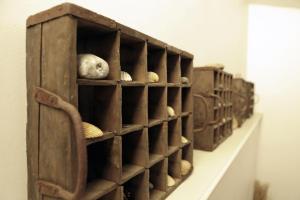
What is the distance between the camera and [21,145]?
22.3 inches

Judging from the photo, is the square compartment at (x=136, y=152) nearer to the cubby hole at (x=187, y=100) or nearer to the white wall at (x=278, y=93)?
the cubby hole at (x=187, y=100)

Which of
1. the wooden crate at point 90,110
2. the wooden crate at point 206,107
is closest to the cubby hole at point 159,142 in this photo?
the wooden crate at point 90,110

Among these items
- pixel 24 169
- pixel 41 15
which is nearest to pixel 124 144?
pixel 24 169

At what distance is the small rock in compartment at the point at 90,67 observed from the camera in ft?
1.63

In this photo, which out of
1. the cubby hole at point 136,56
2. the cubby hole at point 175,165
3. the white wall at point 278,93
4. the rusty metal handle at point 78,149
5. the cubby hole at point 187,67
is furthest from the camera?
the white wall at point 278,93

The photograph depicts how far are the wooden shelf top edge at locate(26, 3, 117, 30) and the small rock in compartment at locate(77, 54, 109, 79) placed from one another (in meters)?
0.08

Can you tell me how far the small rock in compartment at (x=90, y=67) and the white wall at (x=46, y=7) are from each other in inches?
6.5

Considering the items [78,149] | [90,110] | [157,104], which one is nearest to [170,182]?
[157,104]

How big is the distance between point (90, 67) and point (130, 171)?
29 cm

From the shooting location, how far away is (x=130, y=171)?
0.63 meters

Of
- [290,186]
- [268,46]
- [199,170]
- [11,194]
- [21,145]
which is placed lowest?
[290,186]

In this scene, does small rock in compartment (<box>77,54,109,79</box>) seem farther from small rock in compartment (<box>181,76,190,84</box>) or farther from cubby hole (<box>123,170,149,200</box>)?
small rock in compartment (<box>181,76,190,84</box>)

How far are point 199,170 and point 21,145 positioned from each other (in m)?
0.74

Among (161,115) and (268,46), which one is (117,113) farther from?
(268,46)
